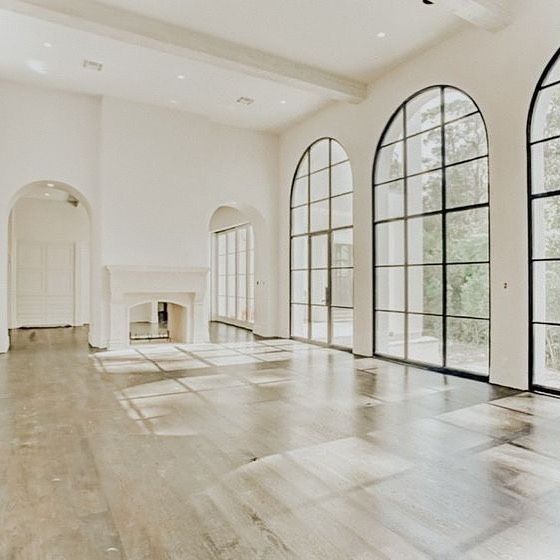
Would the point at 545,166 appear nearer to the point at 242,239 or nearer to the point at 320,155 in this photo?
the point at 320,155

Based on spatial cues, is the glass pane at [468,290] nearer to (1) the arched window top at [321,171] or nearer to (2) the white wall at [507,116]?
(2) the white wall at [507,116]

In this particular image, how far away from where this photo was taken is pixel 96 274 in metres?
8.51

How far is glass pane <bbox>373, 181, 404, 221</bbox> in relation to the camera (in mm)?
7137

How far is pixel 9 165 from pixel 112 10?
3.63 meters

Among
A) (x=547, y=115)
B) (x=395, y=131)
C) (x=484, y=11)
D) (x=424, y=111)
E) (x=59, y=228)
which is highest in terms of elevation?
(x=484, y=11)

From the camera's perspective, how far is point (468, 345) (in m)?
6.04

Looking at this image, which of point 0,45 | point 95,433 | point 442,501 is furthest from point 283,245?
point 442,501

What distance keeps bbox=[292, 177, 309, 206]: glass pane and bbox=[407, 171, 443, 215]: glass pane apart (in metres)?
2.99

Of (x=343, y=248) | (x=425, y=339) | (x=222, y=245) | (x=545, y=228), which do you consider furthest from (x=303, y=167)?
(x=545, y=228)

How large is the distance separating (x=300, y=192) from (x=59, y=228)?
6.90 meters

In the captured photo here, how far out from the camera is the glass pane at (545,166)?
201 inches

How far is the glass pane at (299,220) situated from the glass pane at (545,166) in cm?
493

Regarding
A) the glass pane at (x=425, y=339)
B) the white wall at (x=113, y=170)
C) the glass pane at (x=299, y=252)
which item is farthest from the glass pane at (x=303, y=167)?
the glass pane at (x=425, y=339)

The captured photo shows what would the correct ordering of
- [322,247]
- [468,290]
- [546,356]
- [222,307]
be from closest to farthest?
[546,356] → [468,290] → [322,247] → [222,307]
